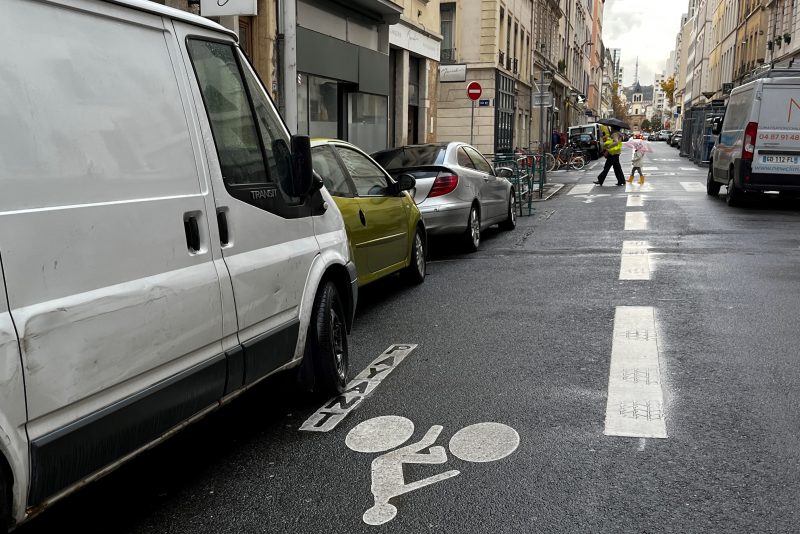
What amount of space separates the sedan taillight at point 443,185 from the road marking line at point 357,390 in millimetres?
4560

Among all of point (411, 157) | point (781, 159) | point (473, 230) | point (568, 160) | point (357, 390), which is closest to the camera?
point (357, 390)

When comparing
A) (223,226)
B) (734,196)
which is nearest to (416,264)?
(223,226)

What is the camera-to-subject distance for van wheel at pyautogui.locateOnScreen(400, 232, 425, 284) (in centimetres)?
862

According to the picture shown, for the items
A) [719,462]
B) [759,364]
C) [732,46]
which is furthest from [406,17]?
[732,46]

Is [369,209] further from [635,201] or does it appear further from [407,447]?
[635,201]

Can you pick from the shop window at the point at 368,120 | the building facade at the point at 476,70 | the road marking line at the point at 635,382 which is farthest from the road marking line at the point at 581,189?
the road marking line at the point at 635,382

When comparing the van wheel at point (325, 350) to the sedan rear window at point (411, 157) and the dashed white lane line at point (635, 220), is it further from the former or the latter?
the dashed white lane line at point (635, 220)

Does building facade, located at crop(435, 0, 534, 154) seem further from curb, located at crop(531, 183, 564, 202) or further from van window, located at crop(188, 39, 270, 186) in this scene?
van window, located at crop(188, 39, 270, 186)

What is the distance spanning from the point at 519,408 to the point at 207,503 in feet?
6.02

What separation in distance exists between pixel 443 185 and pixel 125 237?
25.4 feet

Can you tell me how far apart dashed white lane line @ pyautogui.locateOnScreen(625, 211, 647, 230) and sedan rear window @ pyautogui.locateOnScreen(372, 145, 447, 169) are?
168 inches

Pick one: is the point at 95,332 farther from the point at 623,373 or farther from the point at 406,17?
the point at 406,17

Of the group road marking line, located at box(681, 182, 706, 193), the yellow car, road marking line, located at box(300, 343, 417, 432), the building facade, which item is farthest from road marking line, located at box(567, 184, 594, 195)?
road marking line, located at box(300, 343, 417, 432)

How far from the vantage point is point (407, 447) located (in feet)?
13.2
